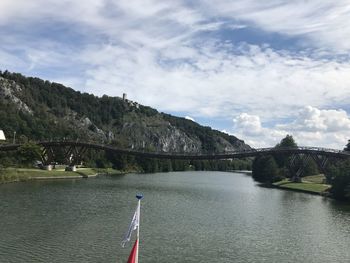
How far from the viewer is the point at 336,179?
97188 mm

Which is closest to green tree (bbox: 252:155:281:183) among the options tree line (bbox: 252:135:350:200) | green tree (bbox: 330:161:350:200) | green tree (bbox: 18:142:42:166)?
tree line (bbox: 252:135:350:200)

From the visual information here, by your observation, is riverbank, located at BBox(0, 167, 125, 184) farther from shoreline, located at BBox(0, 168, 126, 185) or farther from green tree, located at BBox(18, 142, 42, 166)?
green tree, located at BBox(18, 142, 42, 166)

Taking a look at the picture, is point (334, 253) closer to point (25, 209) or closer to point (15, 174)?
point (25, 209)

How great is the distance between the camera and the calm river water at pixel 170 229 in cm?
3906

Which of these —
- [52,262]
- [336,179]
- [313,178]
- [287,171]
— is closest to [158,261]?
[52,262]

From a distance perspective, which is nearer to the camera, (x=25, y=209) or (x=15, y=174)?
(x=25, y=209)

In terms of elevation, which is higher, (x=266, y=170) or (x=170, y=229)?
(x=266, y=170)

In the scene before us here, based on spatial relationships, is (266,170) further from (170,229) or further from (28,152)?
(170,229)

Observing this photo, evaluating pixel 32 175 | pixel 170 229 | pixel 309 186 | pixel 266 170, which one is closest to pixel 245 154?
pixel 266 170

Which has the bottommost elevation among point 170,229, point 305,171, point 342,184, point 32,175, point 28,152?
point 170,229

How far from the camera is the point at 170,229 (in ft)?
166

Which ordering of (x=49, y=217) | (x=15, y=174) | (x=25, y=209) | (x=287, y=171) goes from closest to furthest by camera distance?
(x=49, y=217)
(x=25, y=209)
(x=15, y=174)
(x=287, y=171)

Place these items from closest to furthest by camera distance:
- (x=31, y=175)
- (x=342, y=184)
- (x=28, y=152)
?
Answer: (x=342, y=184) → (x=31, y=175) → (x=28, y=152)

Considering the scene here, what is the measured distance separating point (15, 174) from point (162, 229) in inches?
2580
